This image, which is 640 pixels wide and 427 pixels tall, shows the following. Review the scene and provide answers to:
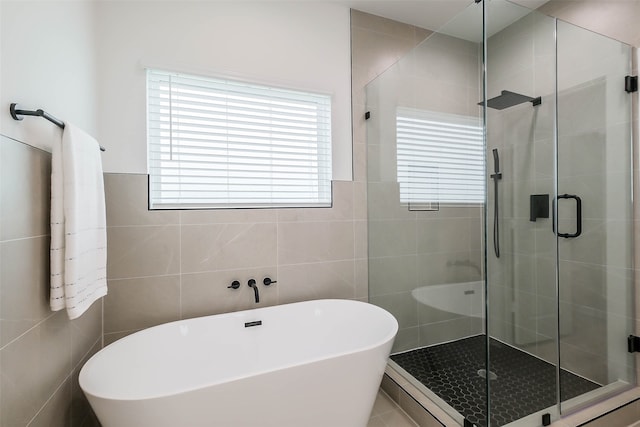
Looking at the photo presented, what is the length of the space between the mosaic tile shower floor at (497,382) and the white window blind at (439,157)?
0.82 meters

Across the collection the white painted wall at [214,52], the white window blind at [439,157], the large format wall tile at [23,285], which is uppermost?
the white painted wall at [214,52]

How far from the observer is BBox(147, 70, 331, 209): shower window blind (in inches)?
72.3

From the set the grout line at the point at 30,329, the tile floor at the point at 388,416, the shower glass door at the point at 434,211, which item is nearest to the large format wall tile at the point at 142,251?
the grout line at the point at 30,329

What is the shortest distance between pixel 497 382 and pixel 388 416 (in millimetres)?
691

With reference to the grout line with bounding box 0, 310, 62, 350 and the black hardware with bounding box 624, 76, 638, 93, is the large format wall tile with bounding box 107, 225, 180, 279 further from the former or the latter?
the black hardware with bounding box 624, 76, 638, 93

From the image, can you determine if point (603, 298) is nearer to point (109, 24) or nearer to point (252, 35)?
point (252, 35)

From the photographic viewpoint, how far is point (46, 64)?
1182 millimetres

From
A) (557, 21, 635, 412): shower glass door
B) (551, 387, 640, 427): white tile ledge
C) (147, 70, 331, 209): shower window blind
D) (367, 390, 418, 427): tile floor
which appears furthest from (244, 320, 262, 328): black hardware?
(557, 21, 635, 412): shower glass door

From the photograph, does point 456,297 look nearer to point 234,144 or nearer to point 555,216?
point 555,216

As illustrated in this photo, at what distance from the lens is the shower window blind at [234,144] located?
184cm

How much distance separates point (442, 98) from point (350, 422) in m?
1.89

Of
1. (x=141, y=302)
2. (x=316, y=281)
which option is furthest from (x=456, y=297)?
(x=141, y=302)

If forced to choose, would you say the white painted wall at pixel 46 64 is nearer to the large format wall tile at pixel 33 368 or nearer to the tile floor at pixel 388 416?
the large format wall tile at pixel 33 368

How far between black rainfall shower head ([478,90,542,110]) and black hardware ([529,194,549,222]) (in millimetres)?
530
